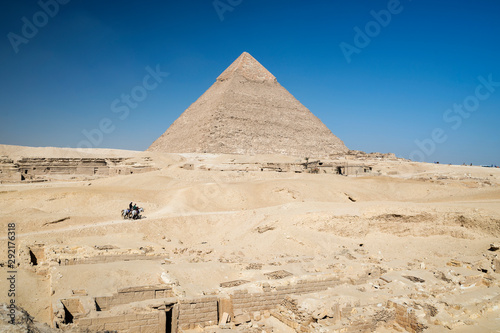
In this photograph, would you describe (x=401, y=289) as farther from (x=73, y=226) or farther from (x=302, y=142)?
(x=302, y=142)

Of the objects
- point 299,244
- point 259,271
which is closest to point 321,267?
point 259,271

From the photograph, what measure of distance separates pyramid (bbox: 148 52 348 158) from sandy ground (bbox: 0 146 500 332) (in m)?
31.8

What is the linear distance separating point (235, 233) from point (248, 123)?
45080 millimetres

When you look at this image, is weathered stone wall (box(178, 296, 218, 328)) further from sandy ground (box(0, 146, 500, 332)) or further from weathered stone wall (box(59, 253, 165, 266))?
weathered stone wall (box(59, 253, 165, 266))

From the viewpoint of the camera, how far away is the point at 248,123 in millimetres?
55625

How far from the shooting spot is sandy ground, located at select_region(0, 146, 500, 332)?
22.2 feet

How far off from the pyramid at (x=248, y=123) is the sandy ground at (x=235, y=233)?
104ft

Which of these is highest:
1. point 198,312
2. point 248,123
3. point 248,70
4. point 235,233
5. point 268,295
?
point 248,70

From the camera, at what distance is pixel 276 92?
66.0 m

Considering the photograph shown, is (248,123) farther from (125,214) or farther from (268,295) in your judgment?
(268,295)

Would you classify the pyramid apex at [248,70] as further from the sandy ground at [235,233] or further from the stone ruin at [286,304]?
the stone ruin at [286,304]

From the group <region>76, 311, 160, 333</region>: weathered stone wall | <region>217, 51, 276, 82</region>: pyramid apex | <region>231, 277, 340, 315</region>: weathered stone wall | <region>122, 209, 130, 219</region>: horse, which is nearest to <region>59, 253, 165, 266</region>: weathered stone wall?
<region>76, 311, 160, 333</region>: weathered stone wall

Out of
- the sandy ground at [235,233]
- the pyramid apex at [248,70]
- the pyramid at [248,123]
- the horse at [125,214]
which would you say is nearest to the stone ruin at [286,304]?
the sandy ground at [235,233]

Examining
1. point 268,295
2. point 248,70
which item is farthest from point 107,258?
point 248,70
